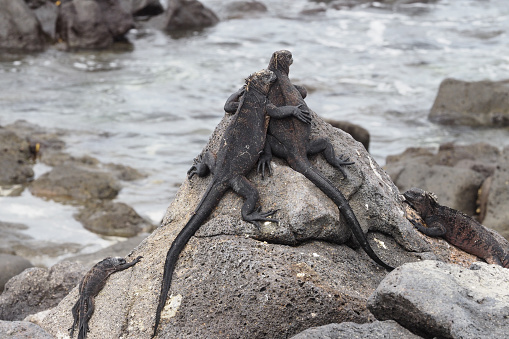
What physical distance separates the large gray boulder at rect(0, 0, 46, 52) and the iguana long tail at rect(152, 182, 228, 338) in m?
18.3

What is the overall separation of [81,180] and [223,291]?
7566mm

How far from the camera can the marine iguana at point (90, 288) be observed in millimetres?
4391

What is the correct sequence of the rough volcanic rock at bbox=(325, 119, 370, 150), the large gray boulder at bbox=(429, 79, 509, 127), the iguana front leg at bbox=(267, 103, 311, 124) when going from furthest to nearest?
the large gray boulder at bbox=(429, 79, 509, 127) < the rough volcanic rock at bbox=(325, 119, 370, 150) < the iguana front leg at bbox=(267, 103, 311, 124)

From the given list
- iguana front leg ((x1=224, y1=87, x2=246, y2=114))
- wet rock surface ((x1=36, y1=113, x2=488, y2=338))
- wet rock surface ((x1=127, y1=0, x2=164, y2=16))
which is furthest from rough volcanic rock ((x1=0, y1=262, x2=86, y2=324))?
wet rock surface ((x1=127, y1=0, x2=164, y2=16))

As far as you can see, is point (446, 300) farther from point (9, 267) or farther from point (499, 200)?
point (499, 200)

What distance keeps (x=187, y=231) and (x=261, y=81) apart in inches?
49.1

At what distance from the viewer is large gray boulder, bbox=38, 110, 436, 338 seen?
3936mm

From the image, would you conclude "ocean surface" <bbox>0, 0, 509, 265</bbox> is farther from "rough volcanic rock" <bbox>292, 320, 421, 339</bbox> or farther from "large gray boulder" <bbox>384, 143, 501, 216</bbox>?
"rough volcanic rock" <bbox>292, 320, 421, 339</bbox>

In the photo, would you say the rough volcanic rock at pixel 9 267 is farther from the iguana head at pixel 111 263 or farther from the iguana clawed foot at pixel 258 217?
the iguana clawed foot at pixel 258 217

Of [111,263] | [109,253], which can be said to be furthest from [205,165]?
[109,253]

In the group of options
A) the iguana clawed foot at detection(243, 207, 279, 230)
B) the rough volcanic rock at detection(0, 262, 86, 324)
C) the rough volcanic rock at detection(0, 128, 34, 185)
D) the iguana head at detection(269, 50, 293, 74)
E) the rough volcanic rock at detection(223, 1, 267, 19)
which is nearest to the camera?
the iguana clawed foot at detection(243, 207, 279, 230)

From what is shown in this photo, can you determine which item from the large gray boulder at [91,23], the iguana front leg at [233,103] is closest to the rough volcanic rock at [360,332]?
the iguana front leg at [233,103]

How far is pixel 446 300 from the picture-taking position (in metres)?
3.31

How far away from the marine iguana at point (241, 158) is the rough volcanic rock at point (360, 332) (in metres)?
1.03
